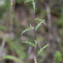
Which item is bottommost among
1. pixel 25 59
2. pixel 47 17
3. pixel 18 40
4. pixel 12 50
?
pixel 25 59

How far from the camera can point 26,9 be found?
2.70 meters

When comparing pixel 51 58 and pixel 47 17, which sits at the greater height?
pixel 47 17

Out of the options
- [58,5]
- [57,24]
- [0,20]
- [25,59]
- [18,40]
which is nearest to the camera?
[25,59]

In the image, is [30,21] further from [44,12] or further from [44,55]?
[44,55]

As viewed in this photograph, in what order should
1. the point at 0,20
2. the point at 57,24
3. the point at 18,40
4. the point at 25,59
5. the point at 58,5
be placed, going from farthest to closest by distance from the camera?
1. the point at 58,5
2. the point at 57,24
3. the point at 0,20
4. the point at 18,40
5. the point at 25,59

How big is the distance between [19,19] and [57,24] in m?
0.86

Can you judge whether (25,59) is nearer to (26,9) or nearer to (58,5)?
(26,9)

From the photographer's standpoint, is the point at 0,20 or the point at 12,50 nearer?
the point at 12,50

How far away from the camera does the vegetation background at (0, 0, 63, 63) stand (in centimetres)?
176

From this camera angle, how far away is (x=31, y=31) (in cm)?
226

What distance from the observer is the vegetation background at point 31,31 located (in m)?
1.76

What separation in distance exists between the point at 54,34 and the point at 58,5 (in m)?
0.79

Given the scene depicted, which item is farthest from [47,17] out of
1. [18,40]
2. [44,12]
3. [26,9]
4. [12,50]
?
[12,50]

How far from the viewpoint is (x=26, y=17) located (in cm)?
260
